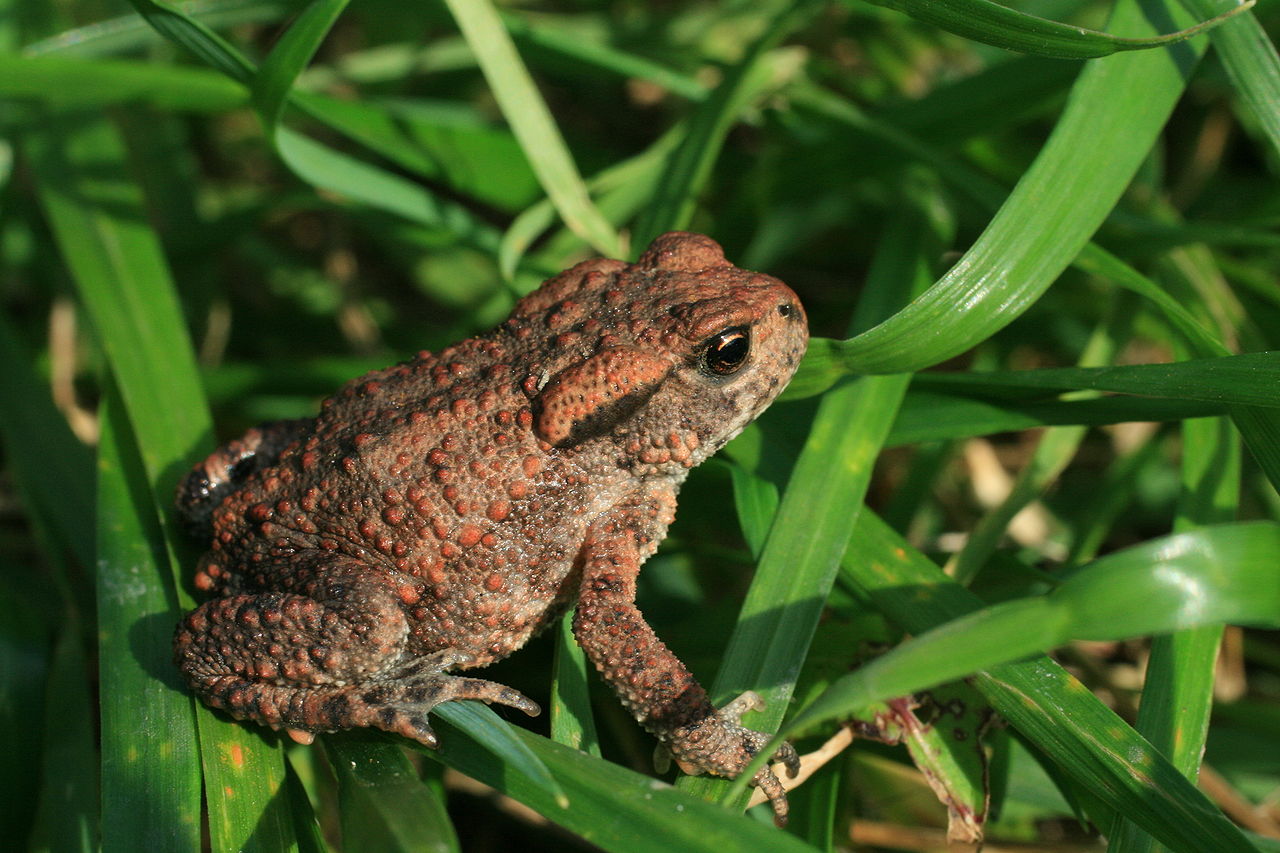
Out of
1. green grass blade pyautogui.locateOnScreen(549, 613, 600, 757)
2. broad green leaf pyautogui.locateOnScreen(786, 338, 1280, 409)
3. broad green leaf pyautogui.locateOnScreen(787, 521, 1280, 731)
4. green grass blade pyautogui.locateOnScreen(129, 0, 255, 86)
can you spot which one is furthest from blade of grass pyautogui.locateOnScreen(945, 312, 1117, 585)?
green grass blade pyautogui.locateOnScreen(129, 0, 255, 86)

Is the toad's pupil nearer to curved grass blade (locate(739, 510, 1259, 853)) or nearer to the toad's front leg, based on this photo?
the toad's front leg

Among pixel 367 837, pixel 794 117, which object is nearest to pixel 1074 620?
pixel 367 837

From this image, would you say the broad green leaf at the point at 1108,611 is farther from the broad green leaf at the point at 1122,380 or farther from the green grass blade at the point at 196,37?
the green grass blade at the point at 196,37

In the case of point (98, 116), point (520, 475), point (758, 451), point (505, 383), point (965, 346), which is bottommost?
point (520, 475)

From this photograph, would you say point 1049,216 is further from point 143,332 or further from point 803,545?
point 143,332

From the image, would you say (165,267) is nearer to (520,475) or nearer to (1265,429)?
(520,475)

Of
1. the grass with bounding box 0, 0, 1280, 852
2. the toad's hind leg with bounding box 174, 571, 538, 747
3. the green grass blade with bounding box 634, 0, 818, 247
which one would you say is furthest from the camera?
the green grass blade with bounding box 634, 0, 818, 247

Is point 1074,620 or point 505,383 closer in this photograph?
point 1074,620
